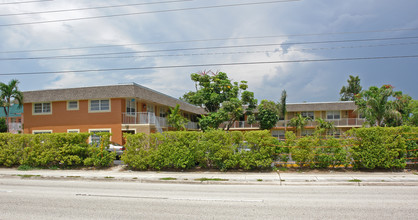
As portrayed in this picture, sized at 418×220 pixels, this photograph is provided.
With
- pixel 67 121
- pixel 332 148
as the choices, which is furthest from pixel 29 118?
pixel 332 148

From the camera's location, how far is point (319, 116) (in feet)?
147

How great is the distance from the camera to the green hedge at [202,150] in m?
13.3

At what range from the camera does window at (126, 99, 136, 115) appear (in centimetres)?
2601

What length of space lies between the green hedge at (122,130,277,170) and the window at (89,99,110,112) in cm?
1210

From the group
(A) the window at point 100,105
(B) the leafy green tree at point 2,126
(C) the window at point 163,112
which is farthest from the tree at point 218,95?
(B) the leafy green tree at point 2,126

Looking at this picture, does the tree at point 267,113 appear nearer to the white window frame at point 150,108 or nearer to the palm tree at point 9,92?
the white window frame at point 150,108

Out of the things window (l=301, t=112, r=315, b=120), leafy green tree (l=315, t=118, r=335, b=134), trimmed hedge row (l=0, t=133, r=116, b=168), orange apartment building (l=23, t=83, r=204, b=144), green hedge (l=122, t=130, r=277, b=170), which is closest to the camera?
green hedge (l=122, t=130, r=277, b=170)

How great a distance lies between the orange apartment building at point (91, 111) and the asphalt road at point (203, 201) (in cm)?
1349

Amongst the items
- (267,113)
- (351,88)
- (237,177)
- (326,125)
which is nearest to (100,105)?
(237,177)

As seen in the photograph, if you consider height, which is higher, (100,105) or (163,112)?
(100,105)

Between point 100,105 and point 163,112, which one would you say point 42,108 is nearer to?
point 100,105

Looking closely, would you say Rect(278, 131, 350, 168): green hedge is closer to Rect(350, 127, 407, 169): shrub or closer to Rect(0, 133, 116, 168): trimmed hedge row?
Rect(350, 127, 407, 169): shrub

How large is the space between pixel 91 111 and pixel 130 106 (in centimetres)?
328

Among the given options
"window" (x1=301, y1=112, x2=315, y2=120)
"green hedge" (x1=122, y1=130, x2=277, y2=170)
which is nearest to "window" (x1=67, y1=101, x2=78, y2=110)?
"green hedge" (x1=122, y1=130, x2=277, y2=170)
